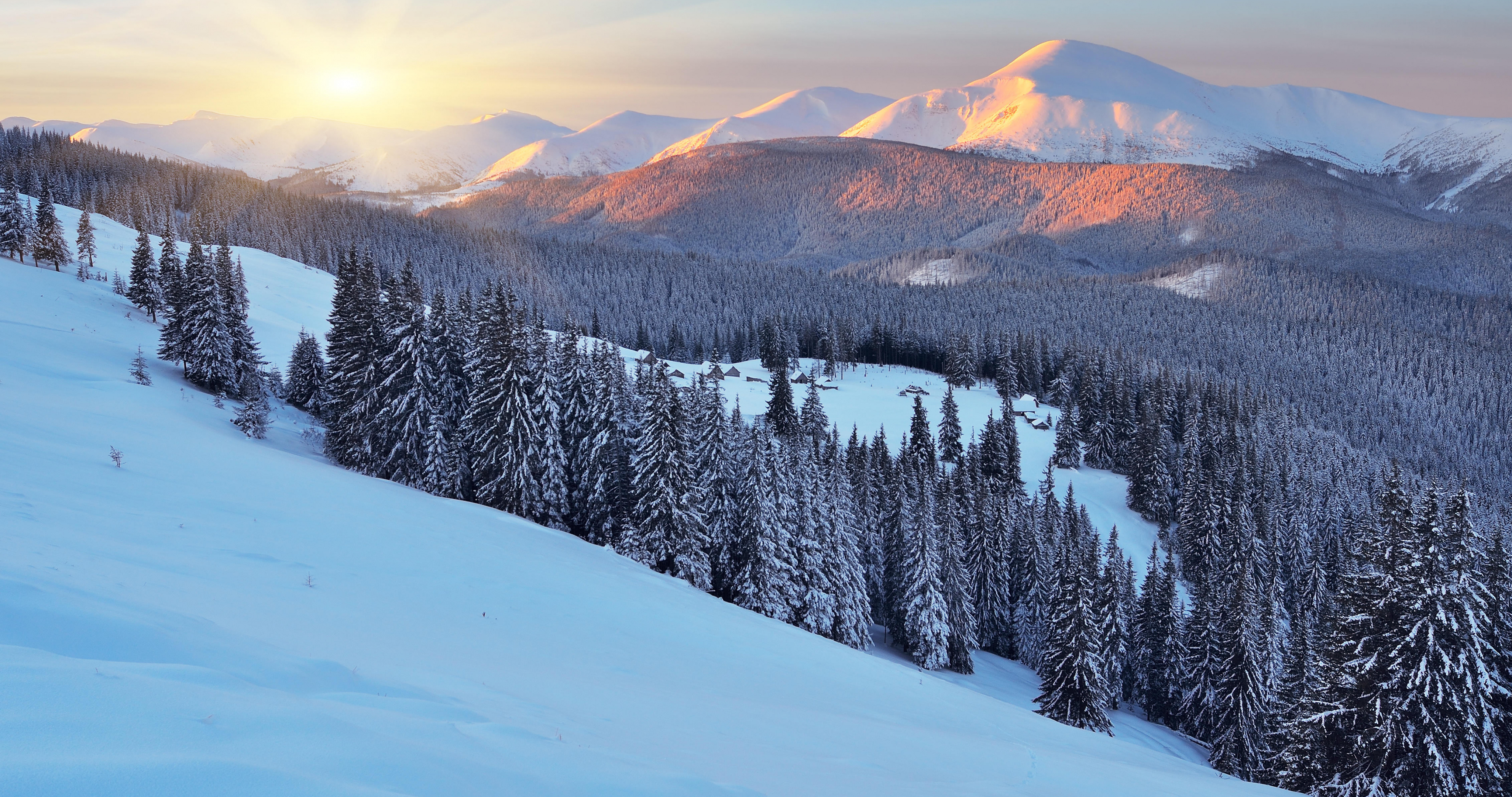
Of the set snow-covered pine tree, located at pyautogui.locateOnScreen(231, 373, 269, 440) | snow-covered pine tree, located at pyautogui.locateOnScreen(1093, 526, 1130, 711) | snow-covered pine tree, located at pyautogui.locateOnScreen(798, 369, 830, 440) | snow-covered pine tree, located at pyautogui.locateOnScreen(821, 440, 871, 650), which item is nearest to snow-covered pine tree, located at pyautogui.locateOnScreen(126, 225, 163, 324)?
snow-covered pine tree, located at pyautogui.locateOnScreen(231, 373, 269, 440)

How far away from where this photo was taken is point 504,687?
29.9 feet

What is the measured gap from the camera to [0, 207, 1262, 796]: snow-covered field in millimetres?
4777

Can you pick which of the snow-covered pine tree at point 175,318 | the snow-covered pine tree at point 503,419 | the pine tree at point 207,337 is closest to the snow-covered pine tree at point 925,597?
the snow-covered pine tree at point 503,419

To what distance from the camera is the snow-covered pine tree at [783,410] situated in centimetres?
7419

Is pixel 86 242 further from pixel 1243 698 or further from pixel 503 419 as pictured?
pixel 1243 698

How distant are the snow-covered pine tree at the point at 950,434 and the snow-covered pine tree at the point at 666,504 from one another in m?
54.3

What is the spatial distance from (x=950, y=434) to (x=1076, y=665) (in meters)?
51.7

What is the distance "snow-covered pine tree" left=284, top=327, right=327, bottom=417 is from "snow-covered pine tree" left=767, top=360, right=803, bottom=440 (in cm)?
3839

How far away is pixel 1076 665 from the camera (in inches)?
1325

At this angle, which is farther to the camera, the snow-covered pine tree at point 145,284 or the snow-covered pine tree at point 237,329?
the snow-covered pine tree at point 145,284

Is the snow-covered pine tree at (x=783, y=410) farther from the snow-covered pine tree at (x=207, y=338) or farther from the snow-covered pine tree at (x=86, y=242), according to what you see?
the snow-covered pine tree at (x=86, y=242)

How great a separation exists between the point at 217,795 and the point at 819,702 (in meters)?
10.6

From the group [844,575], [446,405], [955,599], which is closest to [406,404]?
[446,405]

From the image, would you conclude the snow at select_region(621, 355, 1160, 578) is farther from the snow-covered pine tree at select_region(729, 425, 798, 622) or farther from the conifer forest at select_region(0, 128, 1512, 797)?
the snow-covered pine tree at select_region(729, 425, 798, 622)
